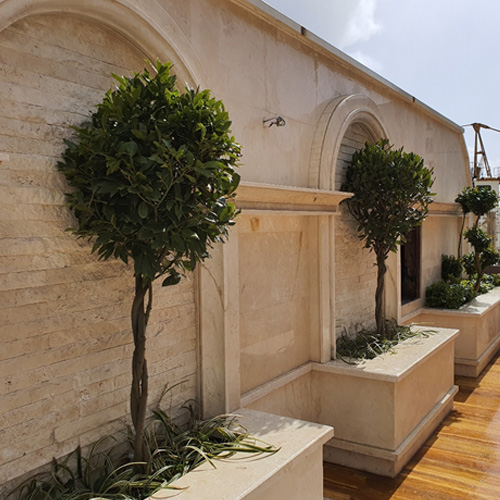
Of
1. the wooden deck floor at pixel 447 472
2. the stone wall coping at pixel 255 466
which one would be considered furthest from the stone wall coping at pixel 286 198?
the wooden deck floor at pixel 447 472

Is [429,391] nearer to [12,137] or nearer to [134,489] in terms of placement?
[134,489]

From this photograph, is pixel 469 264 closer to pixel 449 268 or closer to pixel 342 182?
pixel 449 268

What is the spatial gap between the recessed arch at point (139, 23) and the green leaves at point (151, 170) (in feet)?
1.68

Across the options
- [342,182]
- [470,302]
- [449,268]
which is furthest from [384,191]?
[449,268]

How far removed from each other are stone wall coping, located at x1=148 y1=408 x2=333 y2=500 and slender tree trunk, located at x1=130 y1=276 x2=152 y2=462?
1.00 ft

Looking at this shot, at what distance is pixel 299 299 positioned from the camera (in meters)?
4.82

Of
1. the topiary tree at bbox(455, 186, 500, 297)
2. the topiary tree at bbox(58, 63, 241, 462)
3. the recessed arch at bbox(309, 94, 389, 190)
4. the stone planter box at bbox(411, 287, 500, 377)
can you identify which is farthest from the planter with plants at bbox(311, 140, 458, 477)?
the topiary tree at bbox(455, 186, 500, 297)

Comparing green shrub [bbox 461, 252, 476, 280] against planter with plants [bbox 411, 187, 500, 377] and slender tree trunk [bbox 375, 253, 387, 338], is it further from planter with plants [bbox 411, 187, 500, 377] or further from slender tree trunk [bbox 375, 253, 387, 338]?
slender tree trunk [bbox 375, 253, 387, 338]

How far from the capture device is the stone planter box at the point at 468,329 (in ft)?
24.6

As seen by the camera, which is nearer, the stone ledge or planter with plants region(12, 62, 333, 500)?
planter with plants region(12, 62, 333, 500)

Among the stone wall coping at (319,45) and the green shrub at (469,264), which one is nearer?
the stone wall coping at (319,45)

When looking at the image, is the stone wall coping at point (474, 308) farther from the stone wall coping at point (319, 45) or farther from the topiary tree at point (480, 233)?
the stone wall coping at point (319, 45)

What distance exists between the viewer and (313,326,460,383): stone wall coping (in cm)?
456

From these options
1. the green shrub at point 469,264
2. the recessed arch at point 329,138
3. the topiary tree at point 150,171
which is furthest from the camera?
the green shrub at point 469,264
